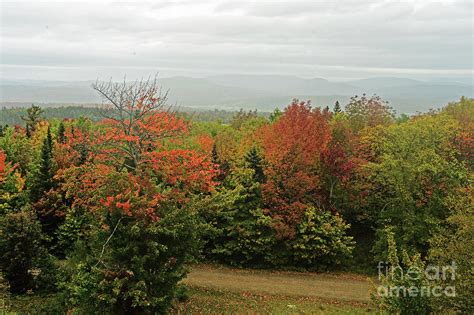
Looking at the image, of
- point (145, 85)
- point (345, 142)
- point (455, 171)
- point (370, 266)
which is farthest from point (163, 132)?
point (455, 171)

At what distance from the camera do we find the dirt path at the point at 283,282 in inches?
958

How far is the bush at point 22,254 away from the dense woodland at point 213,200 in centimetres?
6

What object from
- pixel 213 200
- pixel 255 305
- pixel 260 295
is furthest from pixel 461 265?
pixel 213 200

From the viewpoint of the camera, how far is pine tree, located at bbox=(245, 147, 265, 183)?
30.2 metres

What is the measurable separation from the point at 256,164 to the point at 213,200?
8.17 meters

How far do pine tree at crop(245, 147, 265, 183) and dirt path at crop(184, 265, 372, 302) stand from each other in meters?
6.78

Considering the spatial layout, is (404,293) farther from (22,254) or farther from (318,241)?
(22,254)

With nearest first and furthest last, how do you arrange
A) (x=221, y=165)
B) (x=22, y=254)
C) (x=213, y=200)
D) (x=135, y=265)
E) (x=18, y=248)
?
1. (x=135, y=265)
2. (x=18, y=248)
3. (x=22, y=254)
4. (x=213, y=200)
5. (x=221, y=165)

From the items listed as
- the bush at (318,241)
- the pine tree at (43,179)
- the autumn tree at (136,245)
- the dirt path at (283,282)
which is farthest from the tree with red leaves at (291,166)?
the pine tree at (43,179)

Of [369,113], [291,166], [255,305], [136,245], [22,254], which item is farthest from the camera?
[369,113]

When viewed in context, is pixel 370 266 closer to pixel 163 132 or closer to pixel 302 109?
pixel 302 109

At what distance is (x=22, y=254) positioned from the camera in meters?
20.9

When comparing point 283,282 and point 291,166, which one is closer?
point 283,282

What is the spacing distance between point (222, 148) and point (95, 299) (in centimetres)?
2012
